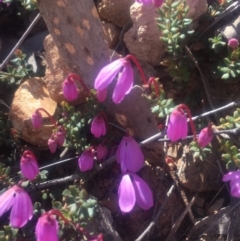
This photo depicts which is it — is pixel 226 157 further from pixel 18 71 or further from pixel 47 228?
pixel 18 71

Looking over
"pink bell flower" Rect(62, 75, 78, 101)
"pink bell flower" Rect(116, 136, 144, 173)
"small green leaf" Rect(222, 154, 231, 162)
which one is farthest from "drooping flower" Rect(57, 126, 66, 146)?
"small green leaf" Rect(222, 154, 231, 162)

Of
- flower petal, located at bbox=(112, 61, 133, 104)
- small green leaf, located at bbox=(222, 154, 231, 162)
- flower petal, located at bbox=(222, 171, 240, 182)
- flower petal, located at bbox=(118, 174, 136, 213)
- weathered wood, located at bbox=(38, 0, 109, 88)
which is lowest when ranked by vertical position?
flower petal, located at bbox=(222, 171, 240, 182)

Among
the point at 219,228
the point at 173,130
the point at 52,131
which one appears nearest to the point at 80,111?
the point at 52,131

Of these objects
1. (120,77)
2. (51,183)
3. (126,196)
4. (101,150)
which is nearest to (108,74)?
(120,77)

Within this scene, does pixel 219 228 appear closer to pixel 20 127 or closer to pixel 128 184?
pixel 128 184

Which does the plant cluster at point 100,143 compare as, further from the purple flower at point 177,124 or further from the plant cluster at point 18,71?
the plant cluster at point 18,71

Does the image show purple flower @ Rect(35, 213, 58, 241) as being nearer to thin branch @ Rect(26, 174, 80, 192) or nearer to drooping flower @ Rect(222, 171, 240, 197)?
thin branch @ Rect(26, 174, 80, 192)

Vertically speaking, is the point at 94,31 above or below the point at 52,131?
above
